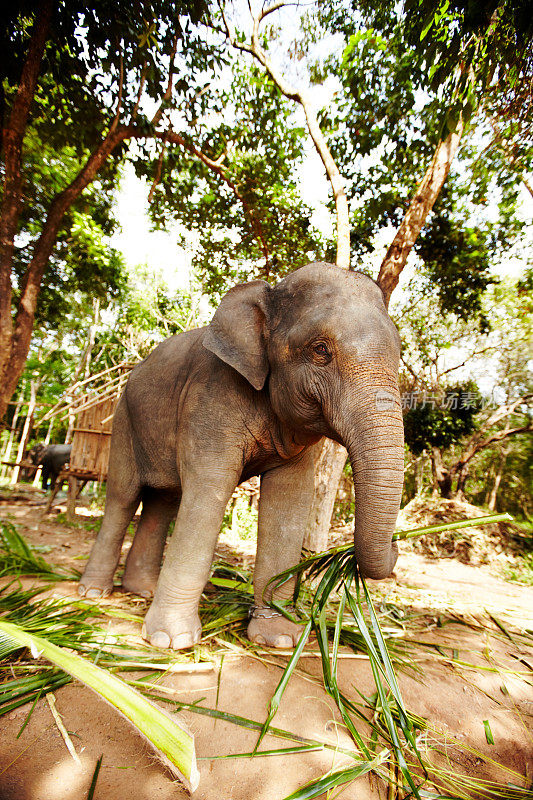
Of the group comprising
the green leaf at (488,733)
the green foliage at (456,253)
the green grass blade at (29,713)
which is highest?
the green foliage at (456,253)

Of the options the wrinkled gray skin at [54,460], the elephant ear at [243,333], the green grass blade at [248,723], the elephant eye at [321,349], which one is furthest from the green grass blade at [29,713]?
the wrinkled gray skin at [54,460]

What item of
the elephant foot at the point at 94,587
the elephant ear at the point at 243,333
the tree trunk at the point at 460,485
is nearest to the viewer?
the elephant ear at the point at 243,333

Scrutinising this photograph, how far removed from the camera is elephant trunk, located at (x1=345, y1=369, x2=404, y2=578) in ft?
6.72

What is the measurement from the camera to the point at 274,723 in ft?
6.35

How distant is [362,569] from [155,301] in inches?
621

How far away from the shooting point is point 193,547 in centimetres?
262

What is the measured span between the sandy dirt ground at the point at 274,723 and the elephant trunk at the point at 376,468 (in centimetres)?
77

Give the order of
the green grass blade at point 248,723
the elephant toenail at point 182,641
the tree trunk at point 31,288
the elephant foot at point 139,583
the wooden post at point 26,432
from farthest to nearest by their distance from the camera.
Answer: the wooden post at point 26,432
the tree trunk at point 31,288
the elephant foot at point 139,583
the elephant toenail at point 182,641
the green grass blade at point 248,723

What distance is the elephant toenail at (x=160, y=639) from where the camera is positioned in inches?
97.9

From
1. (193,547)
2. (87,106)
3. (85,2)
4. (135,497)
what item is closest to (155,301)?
(87,106)

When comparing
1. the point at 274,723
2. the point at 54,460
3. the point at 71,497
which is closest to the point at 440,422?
the point at 71,497

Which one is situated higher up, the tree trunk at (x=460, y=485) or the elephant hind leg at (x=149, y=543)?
the tree trunk at (x=460, y=485)

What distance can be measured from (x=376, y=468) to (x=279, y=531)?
114cm

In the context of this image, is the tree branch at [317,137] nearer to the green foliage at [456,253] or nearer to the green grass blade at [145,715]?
the green foliage at [456,253]
